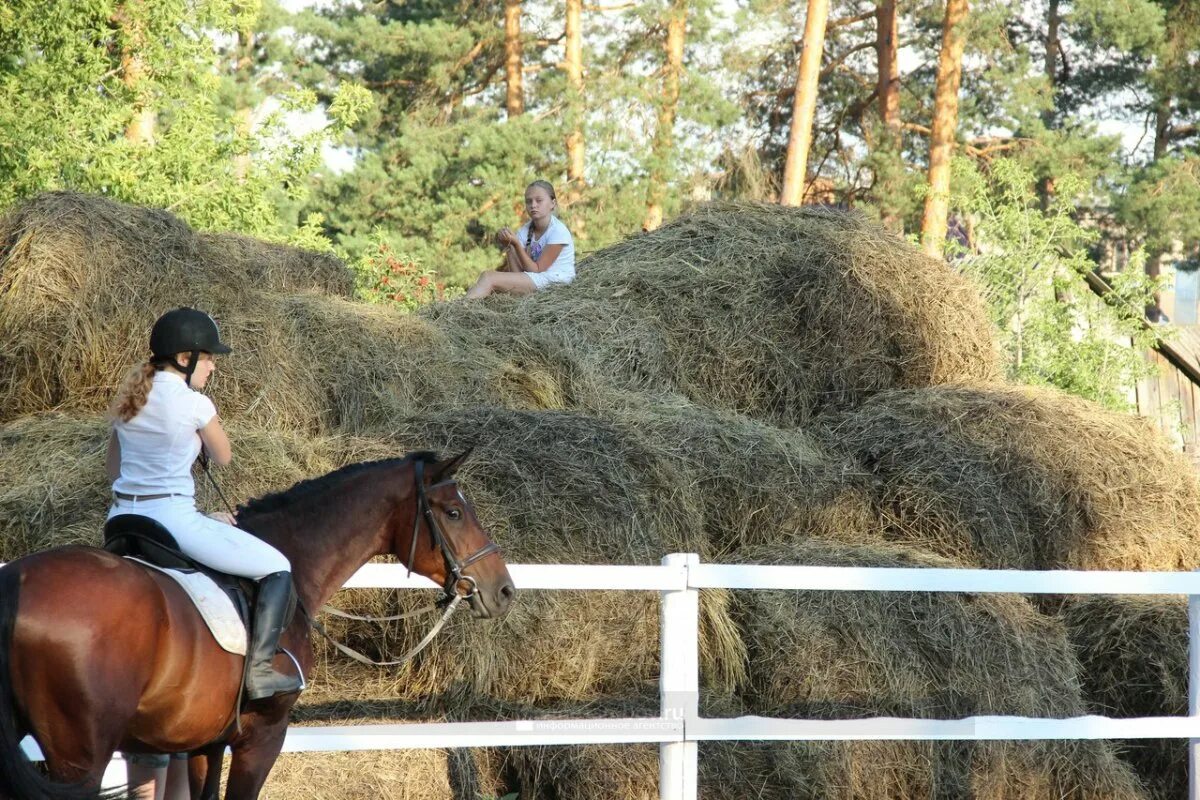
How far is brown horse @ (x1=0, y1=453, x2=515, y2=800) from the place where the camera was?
3.70 m

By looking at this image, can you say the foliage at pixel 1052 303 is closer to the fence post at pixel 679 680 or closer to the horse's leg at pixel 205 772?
the fence post at pixel 679 680

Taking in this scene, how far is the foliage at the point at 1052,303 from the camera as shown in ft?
47.4

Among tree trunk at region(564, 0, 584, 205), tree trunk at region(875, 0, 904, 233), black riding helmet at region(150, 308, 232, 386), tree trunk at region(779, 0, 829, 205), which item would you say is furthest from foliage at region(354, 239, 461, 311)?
tree trunk at region(875, 0, 904, 233)

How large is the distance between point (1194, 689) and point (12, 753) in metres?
4.97

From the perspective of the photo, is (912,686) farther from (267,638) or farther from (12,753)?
(12,753)

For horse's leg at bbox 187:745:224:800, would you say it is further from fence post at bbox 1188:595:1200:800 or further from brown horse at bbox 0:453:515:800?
fence post at bbox 1188:595:1200:800

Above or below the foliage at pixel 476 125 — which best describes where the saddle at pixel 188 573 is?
below

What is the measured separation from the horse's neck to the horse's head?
136 mm

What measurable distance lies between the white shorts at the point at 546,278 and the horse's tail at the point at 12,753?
5.21m

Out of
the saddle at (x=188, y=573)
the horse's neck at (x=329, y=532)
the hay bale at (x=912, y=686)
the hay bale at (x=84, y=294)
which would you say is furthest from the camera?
the hay bale at (x=84, y=294)

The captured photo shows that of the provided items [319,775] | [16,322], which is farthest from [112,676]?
[16,322]

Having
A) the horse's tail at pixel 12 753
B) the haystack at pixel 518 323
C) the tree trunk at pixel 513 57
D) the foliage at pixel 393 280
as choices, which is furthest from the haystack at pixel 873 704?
the tree trunk at pixel 513 57

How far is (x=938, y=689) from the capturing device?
20.4ft

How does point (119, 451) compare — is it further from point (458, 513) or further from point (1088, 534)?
point (1088, 534)
